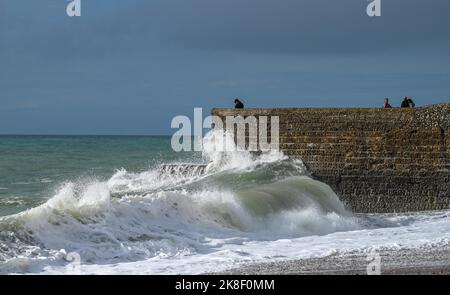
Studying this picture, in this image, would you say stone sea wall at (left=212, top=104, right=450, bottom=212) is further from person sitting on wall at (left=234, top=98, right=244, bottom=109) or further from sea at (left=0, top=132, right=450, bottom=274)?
person sitting on wall at (left=234, top=98, right=244, bottom=109)

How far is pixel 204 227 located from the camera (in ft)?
42.3

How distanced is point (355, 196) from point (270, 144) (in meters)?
2.76

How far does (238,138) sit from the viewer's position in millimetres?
20516

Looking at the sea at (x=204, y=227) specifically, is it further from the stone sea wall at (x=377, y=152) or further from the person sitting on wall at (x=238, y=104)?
the person sitting on wall at (x=238, y=104)

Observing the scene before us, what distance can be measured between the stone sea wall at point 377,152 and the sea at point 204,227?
0.48 meters

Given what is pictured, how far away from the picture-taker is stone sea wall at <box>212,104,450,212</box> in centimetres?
1744

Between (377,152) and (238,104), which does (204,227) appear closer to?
(377,152)

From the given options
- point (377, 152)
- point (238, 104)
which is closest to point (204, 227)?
point (377, 152)

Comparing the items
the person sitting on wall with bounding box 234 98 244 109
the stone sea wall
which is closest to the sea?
the stone sea wall

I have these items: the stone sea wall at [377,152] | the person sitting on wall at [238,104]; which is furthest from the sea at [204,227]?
the person sitting on wall at [238,104]

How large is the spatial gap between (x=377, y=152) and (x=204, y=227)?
665 cm

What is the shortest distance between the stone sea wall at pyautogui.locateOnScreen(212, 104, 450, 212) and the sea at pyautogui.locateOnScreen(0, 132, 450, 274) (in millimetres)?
479
